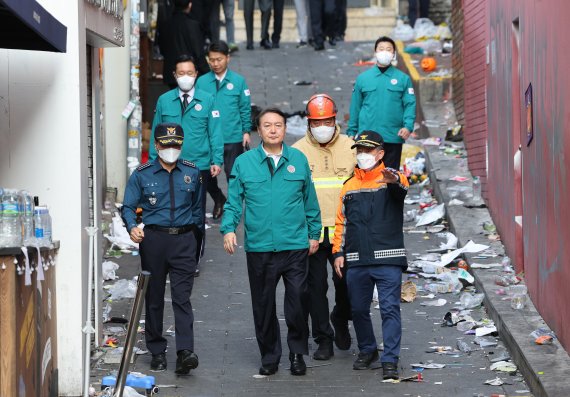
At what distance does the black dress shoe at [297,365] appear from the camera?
962 centimetres

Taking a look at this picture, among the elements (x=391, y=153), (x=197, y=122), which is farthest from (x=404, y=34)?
(x=197, y=122)

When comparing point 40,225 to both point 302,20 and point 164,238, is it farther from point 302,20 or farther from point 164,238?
point 302,20

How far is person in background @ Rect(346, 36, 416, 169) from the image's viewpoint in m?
13.9

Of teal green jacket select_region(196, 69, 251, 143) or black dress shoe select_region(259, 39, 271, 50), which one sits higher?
black dress shoe select_region(259, 39, 271, 50)

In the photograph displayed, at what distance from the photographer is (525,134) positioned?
11656 mm

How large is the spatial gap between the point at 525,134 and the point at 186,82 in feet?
10.5

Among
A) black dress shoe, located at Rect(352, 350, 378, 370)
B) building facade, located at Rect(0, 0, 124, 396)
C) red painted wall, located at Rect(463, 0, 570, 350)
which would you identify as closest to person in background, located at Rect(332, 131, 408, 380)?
black dress shoe, located at Rect(352, 350, 378, 370)

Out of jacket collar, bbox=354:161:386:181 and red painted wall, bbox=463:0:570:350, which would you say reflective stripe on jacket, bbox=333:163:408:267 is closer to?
jacket collar, bbox=354:161:386:181

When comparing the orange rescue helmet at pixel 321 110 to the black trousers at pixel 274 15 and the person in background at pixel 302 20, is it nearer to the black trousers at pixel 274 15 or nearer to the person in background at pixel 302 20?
the black trousers at pixel 274 15

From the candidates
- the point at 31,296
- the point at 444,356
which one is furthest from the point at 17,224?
the point at 444,356

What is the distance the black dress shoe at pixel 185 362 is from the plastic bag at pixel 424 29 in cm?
1580

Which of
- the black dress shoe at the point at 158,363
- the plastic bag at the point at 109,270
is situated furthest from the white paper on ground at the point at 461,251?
the black dress shoe at the point at 158,363

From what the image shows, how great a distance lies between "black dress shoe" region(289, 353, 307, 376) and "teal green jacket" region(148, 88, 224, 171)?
3.43 meters

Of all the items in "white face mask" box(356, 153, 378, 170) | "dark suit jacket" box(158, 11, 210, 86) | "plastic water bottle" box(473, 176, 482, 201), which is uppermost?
"dark suit jacket" box(158, 11, 210, 86)
